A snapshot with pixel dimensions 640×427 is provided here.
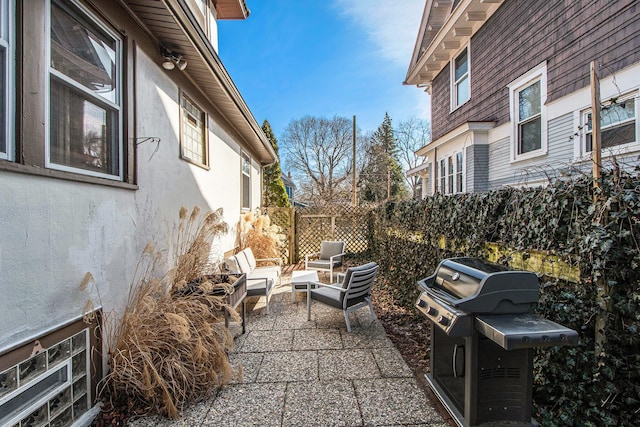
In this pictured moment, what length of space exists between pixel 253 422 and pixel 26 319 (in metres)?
1.76

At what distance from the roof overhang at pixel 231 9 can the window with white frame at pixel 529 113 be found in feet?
23.1

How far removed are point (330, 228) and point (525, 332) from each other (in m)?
8.23

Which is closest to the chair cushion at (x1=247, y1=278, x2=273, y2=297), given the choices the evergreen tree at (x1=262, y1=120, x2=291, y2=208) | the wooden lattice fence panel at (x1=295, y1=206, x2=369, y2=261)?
the wooden lattice fence panel at (x1=295, y1=206, x2=369, y2=261)

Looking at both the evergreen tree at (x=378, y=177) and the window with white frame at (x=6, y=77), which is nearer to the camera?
the window with white frame at (x=6, y=77)

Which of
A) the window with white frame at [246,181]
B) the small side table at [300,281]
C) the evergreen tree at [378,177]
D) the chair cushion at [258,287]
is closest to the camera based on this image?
the chair cushion at [258,287]

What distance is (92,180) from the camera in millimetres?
2523

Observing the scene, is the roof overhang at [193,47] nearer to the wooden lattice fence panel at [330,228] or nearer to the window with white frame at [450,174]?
the wooden lattice fence panel at [330,228]

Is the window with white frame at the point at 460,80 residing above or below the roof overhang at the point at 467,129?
above

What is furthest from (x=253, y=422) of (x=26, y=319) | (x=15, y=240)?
(x=15, y=240)

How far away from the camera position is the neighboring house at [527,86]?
464cm

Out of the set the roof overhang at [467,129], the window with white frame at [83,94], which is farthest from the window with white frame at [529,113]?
the window with white frame at [83,94]

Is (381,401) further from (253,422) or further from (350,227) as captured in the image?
(350,227)

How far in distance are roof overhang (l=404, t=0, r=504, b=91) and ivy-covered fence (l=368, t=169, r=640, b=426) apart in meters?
7.32

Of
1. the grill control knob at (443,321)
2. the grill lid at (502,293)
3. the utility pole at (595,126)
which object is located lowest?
the grill control knob at (443,321)
